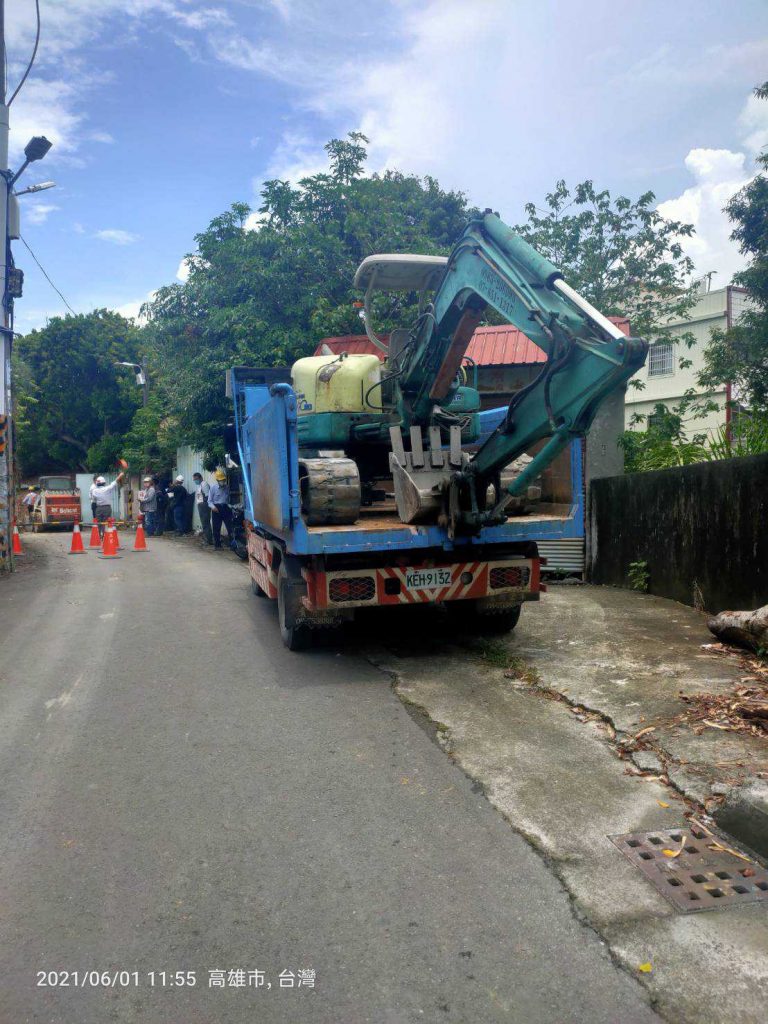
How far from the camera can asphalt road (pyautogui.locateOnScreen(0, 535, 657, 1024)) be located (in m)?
2.56

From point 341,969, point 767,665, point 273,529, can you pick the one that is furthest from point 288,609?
point 341,969

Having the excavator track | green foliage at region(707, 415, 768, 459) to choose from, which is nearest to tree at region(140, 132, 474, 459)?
green foliage at region(707, 415, 768, 459)

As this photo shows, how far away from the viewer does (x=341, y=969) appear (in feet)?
8.75

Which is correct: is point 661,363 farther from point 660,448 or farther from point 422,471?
point 422,471

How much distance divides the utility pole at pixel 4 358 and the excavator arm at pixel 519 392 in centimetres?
879

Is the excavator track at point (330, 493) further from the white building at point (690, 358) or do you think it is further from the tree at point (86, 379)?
the tree at point (86, 379)

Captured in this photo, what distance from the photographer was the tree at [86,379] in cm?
3972

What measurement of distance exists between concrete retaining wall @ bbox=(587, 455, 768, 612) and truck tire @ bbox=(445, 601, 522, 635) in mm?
2170

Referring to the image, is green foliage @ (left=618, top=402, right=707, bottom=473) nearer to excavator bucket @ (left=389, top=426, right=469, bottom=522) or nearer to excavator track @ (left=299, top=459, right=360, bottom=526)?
excavator bucket @ (left=389, top=426, right=469, bottom=522)

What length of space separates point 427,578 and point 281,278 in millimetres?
11356

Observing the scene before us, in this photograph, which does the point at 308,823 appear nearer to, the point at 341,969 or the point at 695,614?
the point at 341,969

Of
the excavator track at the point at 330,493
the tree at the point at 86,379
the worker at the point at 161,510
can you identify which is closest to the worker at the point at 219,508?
the worker at the point at 161,510

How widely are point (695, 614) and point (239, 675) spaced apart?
190 inches

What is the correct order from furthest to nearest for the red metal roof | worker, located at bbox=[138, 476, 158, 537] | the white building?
the white building, worker, located at bbox=[138, 476, 158, 537], the red metal roof
